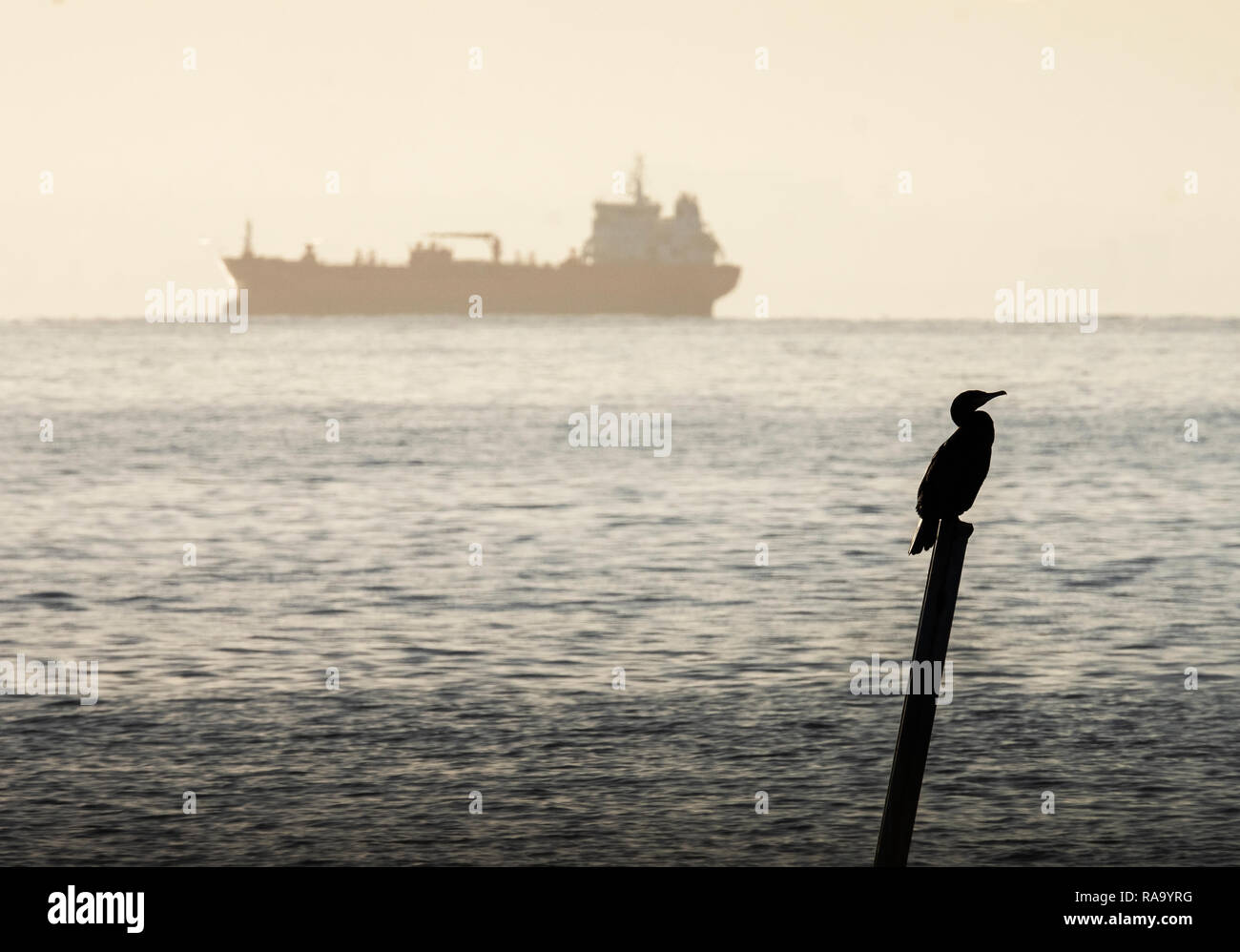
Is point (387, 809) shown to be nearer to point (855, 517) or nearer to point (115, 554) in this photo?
point (115, 554)

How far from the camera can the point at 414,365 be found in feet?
309

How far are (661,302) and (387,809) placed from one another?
13995cm

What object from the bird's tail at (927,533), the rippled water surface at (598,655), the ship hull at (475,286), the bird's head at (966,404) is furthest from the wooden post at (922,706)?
the ship hull at (475,286)

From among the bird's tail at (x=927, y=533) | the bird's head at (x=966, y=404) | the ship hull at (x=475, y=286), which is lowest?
the bird's tail at (x=927, y=533)

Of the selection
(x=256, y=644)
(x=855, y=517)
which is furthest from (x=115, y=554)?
(x=855, y=517)

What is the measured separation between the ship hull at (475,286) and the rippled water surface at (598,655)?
100.0 metres

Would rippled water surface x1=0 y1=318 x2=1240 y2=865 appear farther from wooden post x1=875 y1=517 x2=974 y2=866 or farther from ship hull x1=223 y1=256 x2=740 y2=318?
ship hull x1=223 y1=256 x2=740 y2=318

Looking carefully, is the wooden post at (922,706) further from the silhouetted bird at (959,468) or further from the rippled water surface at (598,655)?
the rippled water surface at (598,655)

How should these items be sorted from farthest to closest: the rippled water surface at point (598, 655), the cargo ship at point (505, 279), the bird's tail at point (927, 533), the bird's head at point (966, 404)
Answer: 1. the cargo ship at point (505, 279)
2. the rippled water surface at point (598, 655)
3. the bird's tail at point (927, 533)
4. the bird's head at point (966, 404)

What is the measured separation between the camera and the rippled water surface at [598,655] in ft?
29.8

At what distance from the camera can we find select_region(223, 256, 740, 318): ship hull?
13975cm

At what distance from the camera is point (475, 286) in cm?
14025
